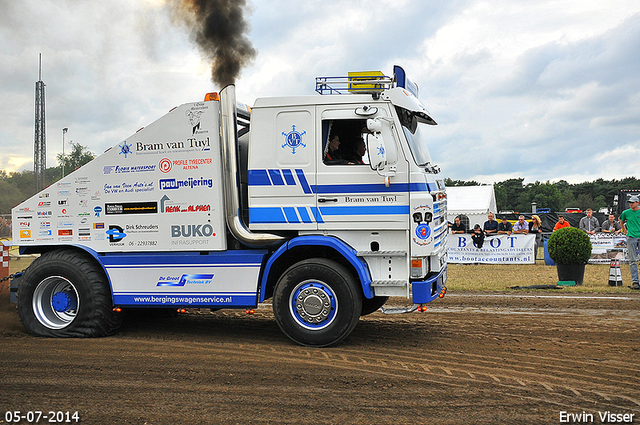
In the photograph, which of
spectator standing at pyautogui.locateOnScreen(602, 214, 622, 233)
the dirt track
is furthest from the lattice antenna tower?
spectator standing at pyautogui.locateOnScreen(602, 214, 622, 233)

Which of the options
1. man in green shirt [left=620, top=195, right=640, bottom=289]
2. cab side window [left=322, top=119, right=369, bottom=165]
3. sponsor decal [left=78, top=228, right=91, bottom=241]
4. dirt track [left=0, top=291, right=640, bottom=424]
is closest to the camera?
dirt track [left=0, top=291, right=640, bottom=424]

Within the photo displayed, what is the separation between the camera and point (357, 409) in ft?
15.2

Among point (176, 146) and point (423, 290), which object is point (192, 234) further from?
point (423, 290)

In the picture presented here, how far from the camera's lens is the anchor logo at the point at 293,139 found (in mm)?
6984

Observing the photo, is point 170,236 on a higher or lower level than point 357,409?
higher

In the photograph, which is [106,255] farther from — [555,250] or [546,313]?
[555,250]

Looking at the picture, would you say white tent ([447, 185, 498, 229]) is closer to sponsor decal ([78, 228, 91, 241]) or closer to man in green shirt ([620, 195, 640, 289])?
man in green shirt ([620, 195, 640, 289])

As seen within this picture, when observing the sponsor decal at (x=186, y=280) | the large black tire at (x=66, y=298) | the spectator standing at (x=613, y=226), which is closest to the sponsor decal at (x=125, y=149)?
the large black tire at (x=66, y=298)

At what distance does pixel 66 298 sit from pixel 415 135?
5256mm

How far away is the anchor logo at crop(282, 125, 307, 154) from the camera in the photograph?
698 cm

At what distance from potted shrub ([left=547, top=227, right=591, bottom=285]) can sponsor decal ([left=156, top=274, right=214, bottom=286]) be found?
9697 mm

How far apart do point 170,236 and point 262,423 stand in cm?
360

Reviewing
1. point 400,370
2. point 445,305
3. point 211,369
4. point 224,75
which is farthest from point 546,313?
point 224,75

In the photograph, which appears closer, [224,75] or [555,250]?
[224,75]
